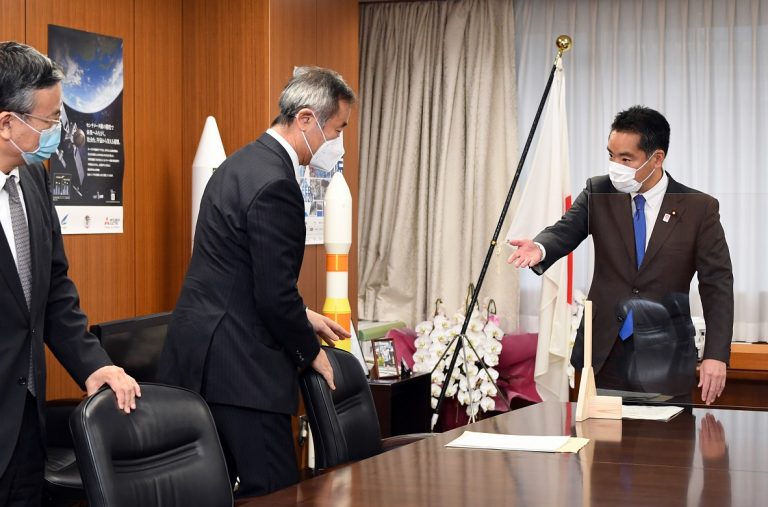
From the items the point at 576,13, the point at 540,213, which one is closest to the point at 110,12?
the point at 540,213

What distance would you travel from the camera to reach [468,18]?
5.86 metres

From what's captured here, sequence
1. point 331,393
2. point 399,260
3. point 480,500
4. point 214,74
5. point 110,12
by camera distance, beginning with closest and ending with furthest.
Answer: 1. point 480,500
2. point 331,393
3. point 110,12
4. point 214,74
5. point 399,260

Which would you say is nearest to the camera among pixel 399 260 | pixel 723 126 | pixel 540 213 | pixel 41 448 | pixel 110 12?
pixel 41 448

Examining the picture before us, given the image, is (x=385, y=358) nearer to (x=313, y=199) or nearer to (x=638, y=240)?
(x=313, y=199)

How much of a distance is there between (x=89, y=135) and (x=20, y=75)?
5.14ft

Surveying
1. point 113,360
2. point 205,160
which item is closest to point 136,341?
point 113,360

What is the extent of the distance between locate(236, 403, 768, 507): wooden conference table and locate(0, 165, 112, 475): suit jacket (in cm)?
57

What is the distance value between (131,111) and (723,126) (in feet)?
10.8

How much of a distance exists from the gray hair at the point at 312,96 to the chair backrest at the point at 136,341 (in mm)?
1057

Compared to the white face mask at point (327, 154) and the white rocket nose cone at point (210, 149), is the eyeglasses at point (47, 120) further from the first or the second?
the white rocket nose cone at point (210, 149)

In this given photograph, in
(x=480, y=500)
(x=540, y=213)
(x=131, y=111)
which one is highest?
(x=131, y=111)

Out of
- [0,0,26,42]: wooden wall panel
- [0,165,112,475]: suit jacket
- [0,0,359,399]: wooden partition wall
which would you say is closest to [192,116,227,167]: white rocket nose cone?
[0,0,359,399]: wooden partition wall

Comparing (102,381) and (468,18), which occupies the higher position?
(468,18)

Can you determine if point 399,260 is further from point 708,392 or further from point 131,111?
point 708,392
